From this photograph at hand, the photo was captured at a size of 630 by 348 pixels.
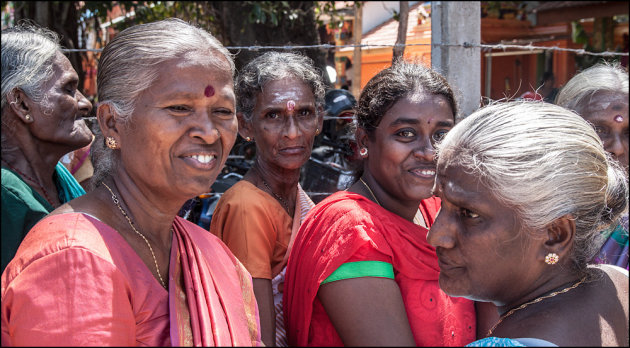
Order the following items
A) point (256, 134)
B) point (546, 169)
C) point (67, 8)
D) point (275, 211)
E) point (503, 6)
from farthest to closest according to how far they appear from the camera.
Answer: point (503, 6), point (67, 8), point (256, 134), point (275, 211), point (546, 169)

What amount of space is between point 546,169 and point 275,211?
1414 mm

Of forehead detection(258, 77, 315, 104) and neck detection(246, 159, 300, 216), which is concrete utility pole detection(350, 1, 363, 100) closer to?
forehead detection(258, 77, 315, 104)

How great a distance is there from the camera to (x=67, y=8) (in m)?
7.15

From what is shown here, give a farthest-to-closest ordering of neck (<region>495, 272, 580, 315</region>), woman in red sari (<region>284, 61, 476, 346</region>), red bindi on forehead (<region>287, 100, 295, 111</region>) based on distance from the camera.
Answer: red bindi on forehead (<region>287, 100, 295, 111</region>)
woman in red sari (<region>284, 61, 476, 346</region>)
neck (<region>495, 272, 580, 315</region>)

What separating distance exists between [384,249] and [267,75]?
1358 mm

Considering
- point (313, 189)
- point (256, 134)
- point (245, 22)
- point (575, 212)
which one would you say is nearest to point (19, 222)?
point (256, 134)

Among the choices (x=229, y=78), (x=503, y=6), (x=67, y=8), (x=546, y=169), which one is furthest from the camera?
(x=503, y=6)

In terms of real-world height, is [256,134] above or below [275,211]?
above

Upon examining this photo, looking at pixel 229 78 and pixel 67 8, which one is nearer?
pixel 229 78

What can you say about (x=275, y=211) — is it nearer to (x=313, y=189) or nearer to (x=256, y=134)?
(x=256, y=134)

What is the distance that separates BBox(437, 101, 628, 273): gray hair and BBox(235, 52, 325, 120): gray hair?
144 cm

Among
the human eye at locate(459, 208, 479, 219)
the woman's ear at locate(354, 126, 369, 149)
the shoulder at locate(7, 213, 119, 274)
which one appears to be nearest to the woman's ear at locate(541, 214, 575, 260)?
the human eye at locate(459, 208, 479, 219)

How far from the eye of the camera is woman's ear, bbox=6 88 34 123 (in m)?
2.39

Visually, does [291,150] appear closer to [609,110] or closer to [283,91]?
[283,91]
